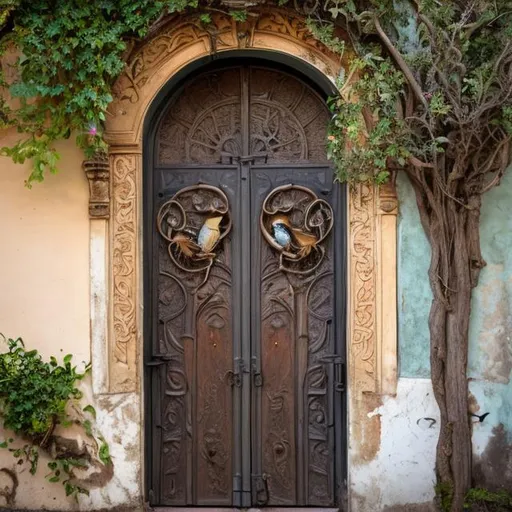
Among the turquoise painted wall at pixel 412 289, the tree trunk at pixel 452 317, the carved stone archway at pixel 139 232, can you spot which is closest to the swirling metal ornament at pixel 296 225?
the carved stone archway at pixel 139 232

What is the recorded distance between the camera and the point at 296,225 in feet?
18.6

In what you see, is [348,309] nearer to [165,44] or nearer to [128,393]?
[128,393]

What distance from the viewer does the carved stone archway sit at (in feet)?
17.7

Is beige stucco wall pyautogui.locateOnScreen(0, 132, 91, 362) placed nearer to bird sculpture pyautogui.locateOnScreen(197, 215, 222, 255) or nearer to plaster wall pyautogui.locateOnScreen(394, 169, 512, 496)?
bird sculpture pyautogui.locateOnScreen(197, 215, 222, 255)

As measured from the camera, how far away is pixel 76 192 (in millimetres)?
5465

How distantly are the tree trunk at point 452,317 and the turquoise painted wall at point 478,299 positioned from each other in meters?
0.07

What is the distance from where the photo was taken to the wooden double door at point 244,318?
223 inches

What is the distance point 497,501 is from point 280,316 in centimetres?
176

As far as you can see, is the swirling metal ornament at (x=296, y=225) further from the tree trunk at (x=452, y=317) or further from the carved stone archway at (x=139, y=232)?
the tree trunk at (x=452, y=317)

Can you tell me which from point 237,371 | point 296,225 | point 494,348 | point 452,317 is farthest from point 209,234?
point 494,348

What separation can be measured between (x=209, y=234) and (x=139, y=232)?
46 cm

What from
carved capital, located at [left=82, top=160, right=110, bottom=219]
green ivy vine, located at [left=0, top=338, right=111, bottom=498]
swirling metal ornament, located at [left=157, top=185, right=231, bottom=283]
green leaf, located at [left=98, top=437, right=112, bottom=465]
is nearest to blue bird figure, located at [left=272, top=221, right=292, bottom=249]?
swirling metal ornament, located at [left=157, top=185, right=231, bottom=283]

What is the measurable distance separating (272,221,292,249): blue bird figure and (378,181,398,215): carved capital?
0.64 metres

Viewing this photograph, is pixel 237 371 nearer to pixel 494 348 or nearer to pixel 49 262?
pixel 49 262
